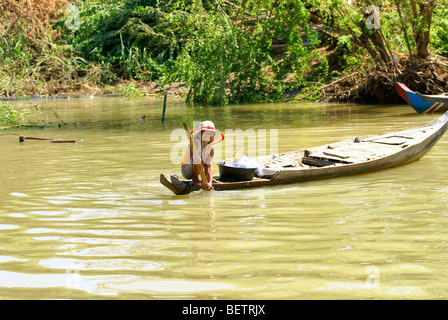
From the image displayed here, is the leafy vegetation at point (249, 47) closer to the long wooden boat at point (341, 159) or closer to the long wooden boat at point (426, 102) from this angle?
the long wooden boat at point (426, 102)

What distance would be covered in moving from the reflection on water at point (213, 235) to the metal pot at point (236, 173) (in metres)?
0.24

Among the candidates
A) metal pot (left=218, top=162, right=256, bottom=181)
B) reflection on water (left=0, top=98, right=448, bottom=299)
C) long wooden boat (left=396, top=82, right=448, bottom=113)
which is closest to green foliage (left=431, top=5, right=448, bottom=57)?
long wooden boat (left=396, top=82, right=448, bottom=113)

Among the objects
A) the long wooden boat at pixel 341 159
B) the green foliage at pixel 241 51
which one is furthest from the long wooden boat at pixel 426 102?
the long wooden boat at pixel 341 159

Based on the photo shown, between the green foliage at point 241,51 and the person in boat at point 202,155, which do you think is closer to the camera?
the person in boat at point 202,155

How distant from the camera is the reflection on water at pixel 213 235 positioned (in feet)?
12.4

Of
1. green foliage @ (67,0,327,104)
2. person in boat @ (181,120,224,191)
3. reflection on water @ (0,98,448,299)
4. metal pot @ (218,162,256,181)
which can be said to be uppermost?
green foliage @ (67,0,327,104)

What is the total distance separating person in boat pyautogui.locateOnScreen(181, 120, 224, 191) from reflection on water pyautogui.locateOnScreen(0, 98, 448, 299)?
306 mm

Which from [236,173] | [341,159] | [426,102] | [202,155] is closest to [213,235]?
[202,155]

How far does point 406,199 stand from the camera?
6129 millimetres

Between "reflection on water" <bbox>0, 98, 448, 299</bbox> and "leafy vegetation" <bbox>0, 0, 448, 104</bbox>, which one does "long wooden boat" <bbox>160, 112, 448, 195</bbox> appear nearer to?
"reflection on water" <bbox>0, 98, 448, 299</bbox>

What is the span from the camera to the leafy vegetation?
16.8 m

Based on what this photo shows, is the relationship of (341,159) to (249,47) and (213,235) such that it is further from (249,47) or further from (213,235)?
(249,47)

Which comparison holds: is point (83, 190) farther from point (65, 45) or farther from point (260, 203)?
point (65, 45)
